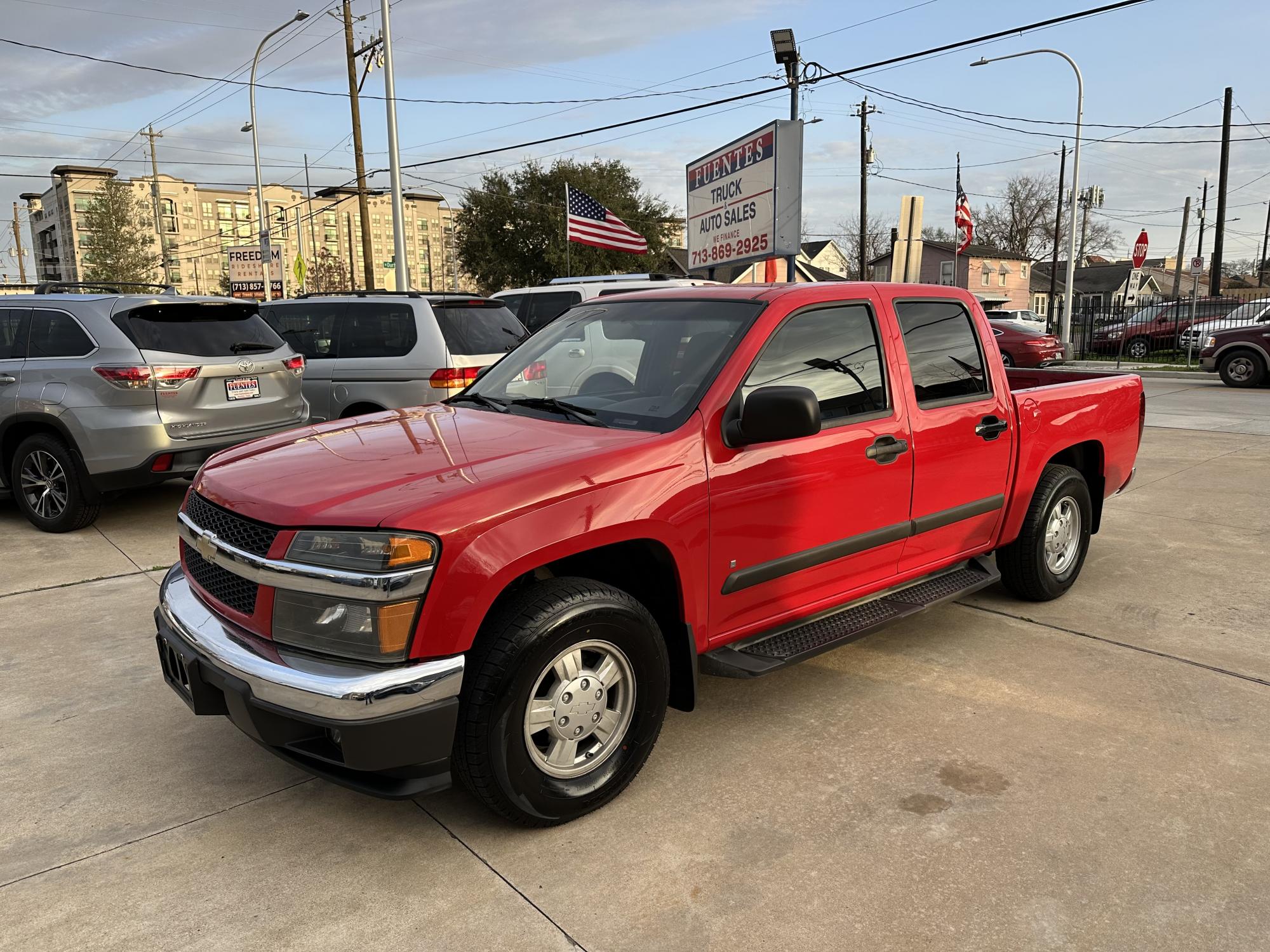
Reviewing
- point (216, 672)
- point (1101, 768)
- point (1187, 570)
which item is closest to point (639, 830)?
point (216, 672)

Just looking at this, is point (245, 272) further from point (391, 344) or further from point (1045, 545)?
point (1045, 545)

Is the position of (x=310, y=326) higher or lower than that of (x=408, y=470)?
higher

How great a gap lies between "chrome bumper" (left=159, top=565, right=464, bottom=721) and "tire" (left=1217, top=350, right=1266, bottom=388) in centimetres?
1868

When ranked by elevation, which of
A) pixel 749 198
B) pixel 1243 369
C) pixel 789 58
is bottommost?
pixel 1243 369

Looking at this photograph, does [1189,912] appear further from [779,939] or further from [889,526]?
[889,526]

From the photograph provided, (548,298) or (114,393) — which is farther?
(548,298)

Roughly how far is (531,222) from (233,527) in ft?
142

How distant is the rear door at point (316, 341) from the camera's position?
8.58m

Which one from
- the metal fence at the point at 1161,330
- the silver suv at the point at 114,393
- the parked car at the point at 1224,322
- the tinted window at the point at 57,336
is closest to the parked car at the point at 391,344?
the silver suv at the point at 114,393

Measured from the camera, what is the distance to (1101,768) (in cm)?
318

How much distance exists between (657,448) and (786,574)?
807 millimetres

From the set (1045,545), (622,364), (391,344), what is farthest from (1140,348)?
(622,364)

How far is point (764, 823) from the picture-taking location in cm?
289

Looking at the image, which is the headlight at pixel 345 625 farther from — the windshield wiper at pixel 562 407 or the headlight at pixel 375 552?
the windshield wiper at pixel 562 407
